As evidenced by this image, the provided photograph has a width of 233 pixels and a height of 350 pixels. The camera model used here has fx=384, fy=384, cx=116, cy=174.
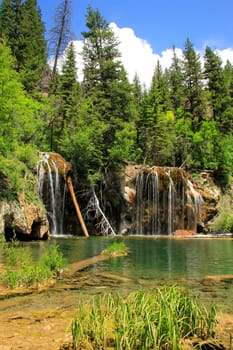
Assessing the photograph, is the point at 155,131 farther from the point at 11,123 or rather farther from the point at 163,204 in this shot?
the point at 11,123

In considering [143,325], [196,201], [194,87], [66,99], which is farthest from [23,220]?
[194,87]

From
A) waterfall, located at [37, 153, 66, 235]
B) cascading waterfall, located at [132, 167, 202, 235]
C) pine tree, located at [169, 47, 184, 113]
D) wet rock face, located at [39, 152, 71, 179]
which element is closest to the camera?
waterfall, located at [37, 153, 66, 235]

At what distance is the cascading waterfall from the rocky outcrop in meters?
12.6

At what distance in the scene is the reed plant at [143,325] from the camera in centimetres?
454

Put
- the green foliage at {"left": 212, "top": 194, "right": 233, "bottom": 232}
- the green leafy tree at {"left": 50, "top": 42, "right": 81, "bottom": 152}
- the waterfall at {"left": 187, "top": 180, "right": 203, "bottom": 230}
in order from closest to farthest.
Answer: the green foliage at {"left": 212, "top": 194, "right": 233, "bottom": 232} → the waterfall at {"left": 187, "top": 180, "right": 203, "bottom": 230} → the green leafy tree at {"left": 50, "top": 42, "right": 81, "bottom": 152}

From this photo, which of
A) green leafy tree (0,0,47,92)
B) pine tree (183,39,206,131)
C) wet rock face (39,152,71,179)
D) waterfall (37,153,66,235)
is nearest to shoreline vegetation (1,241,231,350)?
waterfall (37,153,66,235)

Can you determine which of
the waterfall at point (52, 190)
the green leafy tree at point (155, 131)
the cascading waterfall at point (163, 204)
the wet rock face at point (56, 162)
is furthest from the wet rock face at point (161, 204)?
the wet rock face at point (56, 162)

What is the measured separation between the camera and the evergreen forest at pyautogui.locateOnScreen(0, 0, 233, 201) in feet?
118

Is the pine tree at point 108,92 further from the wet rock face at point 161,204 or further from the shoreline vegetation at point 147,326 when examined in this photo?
the shoreline vegetation at point 147,326

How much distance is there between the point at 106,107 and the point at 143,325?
34.8 meters

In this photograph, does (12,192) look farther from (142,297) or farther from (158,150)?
(158,150)

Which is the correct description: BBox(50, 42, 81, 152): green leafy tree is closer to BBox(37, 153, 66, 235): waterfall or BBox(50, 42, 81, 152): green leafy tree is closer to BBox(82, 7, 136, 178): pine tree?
BBox(82, 7, 136, 178): pine tree

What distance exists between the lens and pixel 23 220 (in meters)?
22.6

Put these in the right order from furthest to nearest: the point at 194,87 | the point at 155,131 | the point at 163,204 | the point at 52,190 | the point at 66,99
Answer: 1. the point at 194,87
2. the point at 155,131
3. the point at 66,99
4. the point at 163,204
5. the point at 52,190
